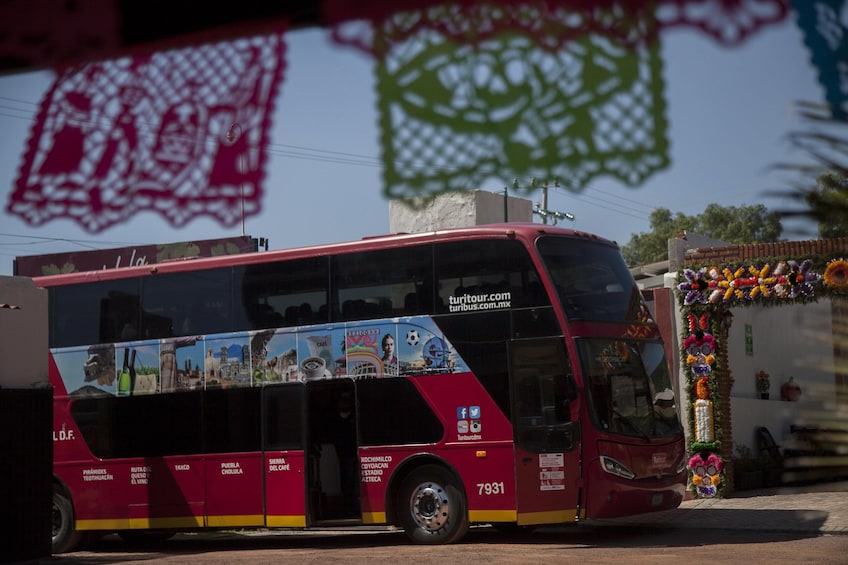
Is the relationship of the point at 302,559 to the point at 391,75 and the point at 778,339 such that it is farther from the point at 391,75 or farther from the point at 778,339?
the point at 778,339

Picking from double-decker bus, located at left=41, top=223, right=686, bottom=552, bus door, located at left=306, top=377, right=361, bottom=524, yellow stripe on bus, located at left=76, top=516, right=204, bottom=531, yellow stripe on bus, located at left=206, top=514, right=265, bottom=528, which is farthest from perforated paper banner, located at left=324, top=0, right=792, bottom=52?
yellow stripe on bus, located at left=76, top=516, right=204, bottom=531

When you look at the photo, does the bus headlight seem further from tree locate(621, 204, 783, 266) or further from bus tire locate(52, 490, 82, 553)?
tree locate(621, 204, 783, 266)

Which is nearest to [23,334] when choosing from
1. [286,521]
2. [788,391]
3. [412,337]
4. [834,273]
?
[286,521]

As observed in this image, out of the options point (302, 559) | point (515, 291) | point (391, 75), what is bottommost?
point (302, 559)

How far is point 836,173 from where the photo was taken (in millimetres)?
1337

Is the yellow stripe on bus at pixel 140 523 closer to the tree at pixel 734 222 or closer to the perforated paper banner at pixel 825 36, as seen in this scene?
the tree at pixel 734 222

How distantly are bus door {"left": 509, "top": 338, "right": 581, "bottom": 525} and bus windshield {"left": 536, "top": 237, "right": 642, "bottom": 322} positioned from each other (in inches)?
21.8

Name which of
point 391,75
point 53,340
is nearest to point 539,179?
point 391,75

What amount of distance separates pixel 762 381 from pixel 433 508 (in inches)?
410

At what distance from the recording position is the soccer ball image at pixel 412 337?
1316 centimetres

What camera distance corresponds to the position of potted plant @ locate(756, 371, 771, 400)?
21062 millimetres

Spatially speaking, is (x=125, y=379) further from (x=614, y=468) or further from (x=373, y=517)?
(x=614, y=468)

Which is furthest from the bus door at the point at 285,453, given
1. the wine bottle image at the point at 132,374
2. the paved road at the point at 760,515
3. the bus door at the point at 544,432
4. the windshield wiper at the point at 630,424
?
the paved road at the point at 760,515

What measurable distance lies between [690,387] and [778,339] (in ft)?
19.8
